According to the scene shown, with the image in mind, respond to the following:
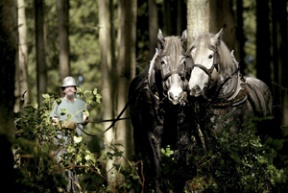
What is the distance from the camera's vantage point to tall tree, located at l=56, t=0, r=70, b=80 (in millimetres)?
20031

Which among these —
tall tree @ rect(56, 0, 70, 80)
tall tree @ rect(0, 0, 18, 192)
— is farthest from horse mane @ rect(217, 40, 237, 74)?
Answer: tall tree @ rect(56, 0, 70, 80)

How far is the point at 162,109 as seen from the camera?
11047 millimetres

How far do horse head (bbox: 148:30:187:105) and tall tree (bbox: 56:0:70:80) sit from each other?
9197 mm

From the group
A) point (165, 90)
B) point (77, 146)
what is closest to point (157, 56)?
point (165, 90)

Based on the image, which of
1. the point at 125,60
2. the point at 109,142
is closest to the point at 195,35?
the point at 109,142

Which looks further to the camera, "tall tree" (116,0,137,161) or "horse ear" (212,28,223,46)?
"tall tree" (116,0,137,161)

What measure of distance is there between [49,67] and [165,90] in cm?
2619

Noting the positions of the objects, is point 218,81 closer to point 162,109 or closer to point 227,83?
point 227,83

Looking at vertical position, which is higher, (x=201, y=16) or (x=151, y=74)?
(x=201, y=16)

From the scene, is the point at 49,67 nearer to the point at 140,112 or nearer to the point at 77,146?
the point at 140,112

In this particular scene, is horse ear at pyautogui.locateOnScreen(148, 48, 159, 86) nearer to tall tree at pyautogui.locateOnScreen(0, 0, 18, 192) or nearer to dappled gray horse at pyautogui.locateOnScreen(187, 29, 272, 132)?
dappled gray horse at pyautogui.locateOnScreen(187, 29, 272, 132)

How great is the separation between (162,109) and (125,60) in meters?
7.79

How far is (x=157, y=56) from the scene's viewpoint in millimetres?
10984

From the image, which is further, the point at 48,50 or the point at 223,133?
the point at 48,50
